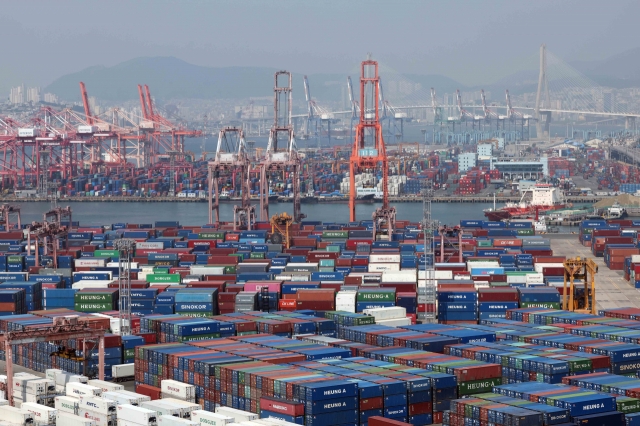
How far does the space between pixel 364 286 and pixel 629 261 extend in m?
9.49

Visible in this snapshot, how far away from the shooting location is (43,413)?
15.9 meters

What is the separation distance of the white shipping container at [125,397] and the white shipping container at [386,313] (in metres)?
7.37

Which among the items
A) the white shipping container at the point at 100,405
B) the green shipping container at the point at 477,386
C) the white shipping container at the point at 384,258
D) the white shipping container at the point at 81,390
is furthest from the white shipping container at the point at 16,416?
the white shipping container at the point at 384,258

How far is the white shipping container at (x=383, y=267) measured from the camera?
95.6ft

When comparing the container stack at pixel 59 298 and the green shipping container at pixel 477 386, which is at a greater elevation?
the container stack at pixel 59 298

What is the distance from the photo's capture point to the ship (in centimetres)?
5344

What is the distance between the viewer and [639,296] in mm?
28984

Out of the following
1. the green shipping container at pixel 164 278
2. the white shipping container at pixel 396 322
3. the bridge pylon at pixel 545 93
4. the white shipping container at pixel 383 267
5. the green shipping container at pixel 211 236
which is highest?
the bridge pylon at pixel 545 93

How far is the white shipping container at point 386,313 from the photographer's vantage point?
75.3 ft

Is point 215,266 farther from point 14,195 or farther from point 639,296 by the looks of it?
point 14,195

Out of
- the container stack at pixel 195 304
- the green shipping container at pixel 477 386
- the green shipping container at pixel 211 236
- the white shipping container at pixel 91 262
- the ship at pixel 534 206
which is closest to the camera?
the green shipping container at pixel 477 386

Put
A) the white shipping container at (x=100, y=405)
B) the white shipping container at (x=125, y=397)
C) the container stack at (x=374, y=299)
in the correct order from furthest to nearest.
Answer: the container stack at (x=374, y=299)
the white shipping container at (x=125, y=397)
the white shipping container at (x=100, y=405)

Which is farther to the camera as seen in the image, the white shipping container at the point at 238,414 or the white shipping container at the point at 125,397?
the white shipping container at the point at 125,397

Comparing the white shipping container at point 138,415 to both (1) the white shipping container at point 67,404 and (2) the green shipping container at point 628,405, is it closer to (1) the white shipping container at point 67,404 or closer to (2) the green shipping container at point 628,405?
(1) the white shipping container at point 67,404
